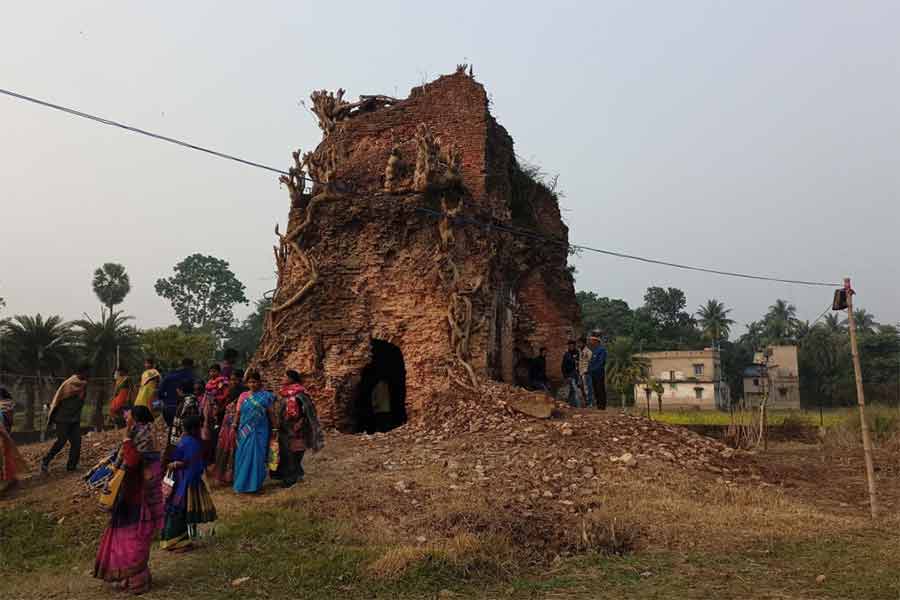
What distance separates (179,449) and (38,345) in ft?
70.3

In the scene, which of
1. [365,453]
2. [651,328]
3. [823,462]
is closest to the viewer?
[365,453]

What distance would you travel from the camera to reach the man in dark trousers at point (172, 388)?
731cm

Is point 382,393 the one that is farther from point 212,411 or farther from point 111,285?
point 111,285

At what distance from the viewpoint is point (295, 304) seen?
11852 mm

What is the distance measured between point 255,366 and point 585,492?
6833mm

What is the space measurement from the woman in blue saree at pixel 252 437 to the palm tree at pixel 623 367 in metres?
26.4

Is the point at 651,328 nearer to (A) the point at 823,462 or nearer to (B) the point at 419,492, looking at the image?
(A) the point at 823,462

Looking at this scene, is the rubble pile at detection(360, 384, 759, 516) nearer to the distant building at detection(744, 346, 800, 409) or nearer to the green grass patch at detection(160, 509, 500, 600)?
the green grass patch at detection(160, 509, 500, 600)

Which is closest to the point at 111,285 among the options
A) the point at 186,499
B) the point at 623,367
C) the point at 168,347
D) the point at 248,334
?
the point at 248,334

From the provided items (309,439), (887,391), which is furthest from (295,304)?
(887,391)

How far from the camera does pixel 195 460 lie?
5.33 m

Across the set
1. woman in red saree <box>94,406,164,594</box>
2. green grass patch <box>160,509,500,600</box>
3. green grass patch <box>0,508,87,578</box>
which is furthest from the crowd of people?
green grass patch <box>0,508,87,578</box>

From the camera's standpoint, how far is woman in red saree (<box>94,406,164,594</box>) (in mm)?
4488

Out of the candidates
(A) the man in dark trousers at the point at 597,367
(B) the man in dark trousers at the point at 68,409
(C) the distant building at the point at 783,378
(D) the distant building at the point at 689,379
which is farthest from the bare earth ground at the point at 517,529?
(C) the distant building at the point at 783,378
